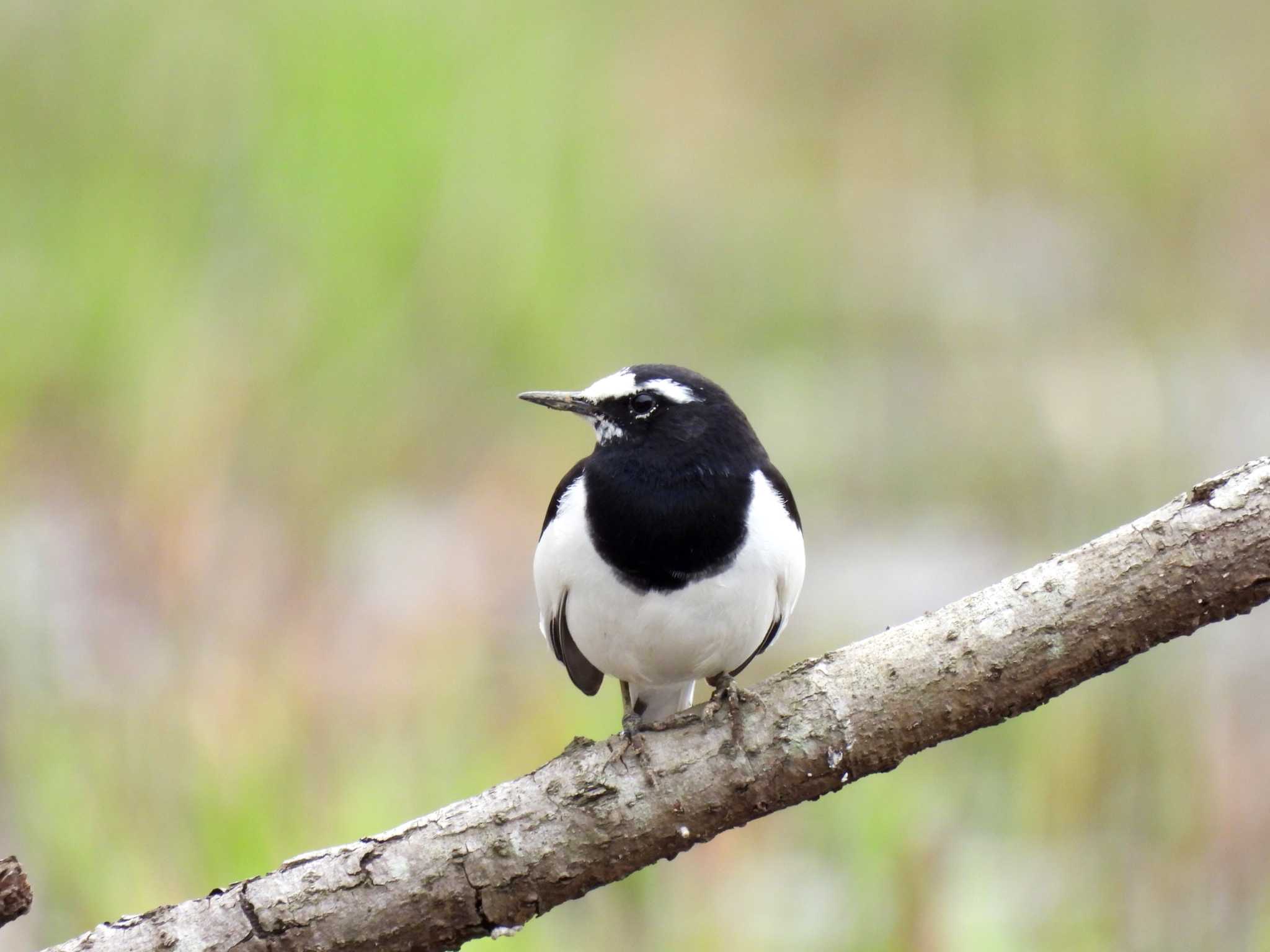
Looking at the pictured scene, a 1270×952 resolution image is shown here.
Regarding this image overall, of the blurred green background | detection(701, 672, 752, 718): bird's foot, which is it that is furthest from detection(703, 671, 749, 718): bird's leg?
the blurred green background

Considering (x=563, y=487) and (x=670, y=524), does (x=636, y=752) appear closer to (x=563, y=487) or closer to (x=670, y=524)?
(x=670, y=524)

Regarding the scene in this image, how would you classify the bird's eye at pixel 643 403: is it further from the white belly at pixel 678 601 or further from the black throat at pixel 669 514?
the white belly at pixel 678 601

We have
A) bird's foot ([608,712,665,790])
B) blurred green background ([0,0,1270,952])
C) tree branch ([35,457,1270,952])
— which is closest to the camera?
tree branch ([35,457,1270,952])

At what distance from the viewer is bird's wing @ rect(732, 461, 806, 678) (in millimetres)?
3494

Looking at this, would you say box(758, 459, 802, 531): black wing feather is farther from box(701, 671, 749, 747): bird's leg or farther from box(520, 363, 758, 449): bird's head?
box(701, 671, 749, 747): bird's leg

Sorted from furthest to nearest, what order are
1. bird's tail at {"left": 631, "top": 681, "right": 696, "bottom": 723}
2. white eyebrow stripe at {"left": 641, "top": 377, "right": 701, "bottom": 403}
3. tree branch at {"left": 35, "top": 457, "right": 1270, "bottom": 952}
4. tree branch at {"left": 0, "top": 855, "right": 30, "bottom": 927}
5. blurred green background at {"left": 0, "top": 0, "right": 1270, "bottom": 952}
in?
blurred green background at {"left": 0, "top": 0, "right": 1270, "bottom": 952}
bird's tail at {"left": 631, "top": 681, "right": 696, "bottom": 723}
white eyebrow stripe at {"left": 641, "top": 377, "right": 701, "bottom": 403}
tree branch at {"left": 35, "top": 457, "right": 1270, "bottom": 952}
tree branch at {"left": 0, "top": 855, "right": 30, "bottom": 927}

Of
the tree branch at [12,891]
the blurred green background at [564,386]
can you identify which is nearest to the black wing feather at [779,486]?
the blurred green background at [564,386]

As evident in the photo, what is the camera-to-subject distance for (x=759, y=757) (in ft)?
10.0

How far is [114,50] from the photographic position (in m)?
7.87

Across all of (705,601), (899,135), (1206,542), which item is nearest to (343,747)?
(705,601)

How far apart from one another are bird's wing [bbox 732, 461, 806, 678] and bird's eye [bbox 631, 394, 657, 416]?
0.30 meters

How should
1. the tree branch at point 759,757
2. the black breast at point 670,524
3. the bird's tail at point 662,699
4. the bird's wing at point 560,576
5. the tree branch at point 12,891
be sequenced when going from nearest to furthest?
the tree branch at point 12,891
the tree branch at point 759,757
the black breast at point 670,524
the bird's wing at point 560,576
the bird's tail at point 662,699

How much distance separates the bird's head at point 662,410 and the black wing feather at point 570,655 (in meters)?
0.42

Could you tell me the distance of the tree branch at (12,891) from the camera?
262 centimetres
